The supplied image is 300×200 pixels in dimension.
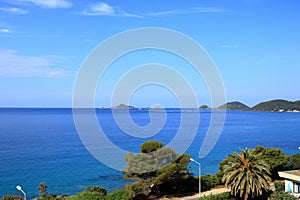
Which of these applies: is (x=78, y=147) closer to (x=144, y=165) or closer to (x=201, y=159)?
(x=201, y=159)

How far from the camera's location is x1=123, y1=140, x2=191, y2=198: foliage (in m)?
30.1

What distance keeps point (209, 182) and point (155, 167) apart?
21.8 feet

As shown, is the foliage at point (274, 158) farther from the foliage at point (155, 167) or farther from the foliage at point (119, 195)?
the foliage at point (119, 195)

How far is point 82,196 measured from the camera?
2462cm

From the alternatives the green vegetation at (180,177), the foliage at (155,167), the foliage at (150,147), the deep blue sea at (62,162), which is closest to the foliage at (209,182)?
the green vegetation at (180,177)

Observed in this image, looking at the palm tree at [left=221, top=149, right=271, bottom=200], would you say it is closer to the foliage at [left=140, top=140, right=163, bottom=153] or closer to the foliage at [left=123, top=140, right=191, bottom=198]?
the foliage at [left=123, top=140, right=191, bottom=198]

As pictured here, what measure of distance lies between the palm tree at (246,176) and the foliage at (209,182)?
8.14 meters

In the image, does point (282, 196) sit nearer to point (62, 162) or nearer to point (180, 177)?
point (180, 177)

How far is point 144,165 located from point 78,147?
44.3m

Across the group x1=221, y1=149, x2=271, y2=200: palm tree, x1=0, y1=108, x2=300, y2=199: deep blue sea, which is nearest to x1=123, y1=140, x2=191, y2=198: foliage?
x1=221, y1=149, x2=271, y2=200: palm tree

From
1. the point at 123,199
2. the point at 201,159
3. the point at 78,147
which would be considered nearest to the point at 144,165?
the point at 123,199

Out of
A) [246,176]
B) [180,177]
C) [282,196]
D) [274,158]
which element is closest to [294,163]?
[274,158]

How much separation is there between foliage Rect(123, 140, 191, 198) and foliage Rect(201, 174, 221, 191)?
8.17 feet

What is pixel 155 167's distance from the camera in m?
30.8
